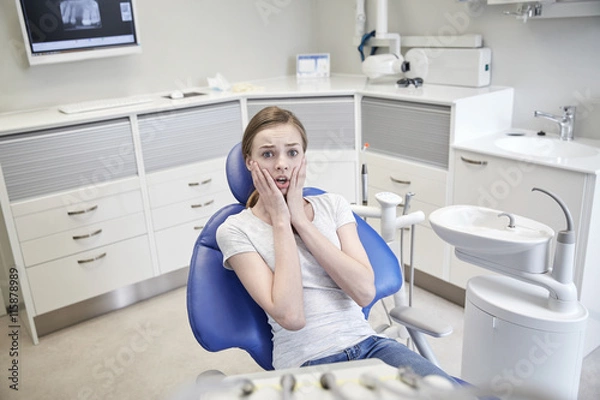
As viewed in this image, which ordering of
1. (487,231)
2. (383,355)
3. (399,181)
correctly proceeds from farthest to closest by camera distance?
(399,181) < (487,231) < (383,355)

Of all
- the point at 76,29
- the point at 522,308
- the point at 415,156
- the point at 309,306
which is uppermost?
→ the point at 76,29

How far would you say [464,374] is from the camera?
1.96m

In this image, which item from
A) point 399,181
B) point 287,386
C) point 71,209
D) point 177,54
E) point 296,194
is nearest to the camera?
point 287,386

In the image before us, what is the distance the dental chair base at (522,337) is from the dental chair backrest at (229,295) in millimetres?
454

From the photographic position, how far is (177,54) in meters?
3.21

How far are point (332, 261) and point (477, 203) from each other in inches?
50.6

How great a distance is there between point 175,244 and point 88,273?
1.56 ft

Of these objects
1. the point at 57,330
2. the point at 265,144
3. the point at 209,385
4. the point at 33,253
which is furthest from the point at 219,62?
the point at 209,385

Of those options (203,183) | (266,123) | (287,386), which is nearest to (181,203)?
(203,183)

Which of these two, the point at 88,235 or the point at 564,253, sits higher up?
the point at 564,253

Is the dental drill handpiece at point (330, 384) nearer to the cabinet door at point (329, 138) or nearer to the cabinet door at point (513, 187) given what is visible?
the cabinet door at point (513, 187)

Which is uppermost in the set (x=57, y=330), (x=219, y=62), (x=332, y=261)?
(x=219, y=62)

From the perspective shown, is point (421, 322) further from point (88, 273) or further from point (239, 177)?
point (88, 273)

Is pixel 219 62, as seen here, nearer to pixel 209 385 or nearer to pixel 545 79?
pixel 545 79
